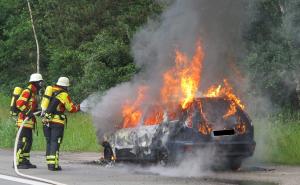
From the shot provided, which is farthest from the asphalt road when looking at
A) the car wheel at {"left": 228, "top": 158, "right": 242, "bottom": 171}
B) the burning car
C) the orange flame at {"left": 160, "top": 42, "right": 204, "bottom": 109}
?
the orange flame at {"left": 160, "top": 42, "right": 204, "bottom": 109}

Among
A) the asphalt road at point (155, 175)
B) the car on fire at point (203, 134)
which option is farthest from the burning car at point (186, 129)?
the asphalt road at point (155, 175)

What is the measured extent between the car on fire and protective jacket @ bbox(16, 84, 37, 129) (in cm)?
262

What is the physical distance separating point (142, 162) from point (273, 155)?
2999mm

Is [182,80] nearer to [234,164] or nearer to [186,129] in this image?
[186,129]

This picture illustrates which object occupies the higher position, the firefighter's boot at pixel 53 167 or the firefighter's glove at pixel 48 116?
the firefighter's glove at pixel 48 116

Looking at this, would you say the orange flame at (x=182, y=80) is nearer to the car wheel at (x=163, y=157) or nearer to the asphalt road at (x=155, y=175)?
the car wheel at (x=163, y=157)

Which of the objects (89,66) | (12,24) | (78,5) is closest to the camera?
(89,66)

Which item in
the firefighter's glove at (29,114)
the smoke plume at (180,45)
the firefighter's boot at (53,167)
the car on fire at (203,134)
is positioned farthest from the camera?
the smoke plume at (180,45)

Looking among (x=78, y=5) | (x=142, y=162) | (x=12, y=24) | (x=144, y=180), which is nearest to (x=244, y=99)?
(x=142, y=162)

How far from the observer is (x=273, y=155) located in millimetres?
15500

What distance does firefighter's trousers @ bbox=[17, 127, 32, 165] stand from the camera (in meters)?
15.0

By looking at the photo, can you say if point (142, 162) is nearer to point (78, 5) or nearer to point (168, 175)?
point (168, 175)

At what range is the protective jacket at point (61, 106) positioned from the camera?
14.2 m

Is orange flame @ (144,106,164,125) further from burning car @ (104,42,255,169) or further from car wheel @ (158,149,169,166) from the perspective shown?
car wheel @ (158,149,169,166)
